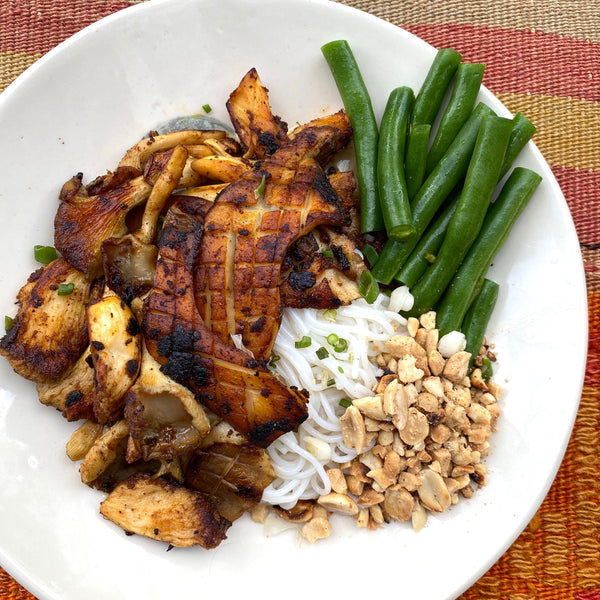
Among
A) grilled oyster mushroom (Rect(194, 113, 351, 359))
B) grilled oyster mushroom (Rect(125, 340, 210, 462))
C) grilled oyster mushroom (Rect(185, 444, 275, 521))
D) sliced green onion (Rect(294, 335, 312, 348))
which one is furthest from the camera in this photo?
sliced green onion (Rect(294, 335, 312, 348))

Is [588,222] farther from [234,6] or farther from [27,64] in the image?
[27,64]

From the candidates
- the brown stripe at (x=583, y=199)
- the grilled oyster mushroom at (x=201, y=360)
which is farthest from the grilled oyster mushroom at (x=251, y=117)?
the brown stripe at (x=583, y=199)

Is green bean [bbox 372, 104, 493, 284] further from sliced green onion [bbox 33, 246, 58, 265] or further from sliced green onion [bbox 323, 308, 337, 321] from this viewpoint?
sliced green onion [bbox 33, 246, 58, 265]

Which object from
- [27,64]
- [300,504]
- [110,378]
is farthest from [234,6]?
[300,504]

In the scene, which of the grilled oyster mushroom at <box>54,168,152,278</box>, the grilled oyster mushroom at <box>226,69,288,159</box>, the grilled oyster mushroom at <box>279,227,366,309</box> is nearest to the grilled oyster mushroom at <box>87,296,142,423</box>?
the grilled oyster mushroom at <box>54,168,152,278</box>

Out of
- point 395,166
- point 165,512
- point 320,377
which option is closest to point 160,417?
point 165,512

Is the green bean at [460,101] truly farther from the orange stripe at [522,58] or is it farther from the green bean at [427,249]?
the orange stripe at [522,58]
